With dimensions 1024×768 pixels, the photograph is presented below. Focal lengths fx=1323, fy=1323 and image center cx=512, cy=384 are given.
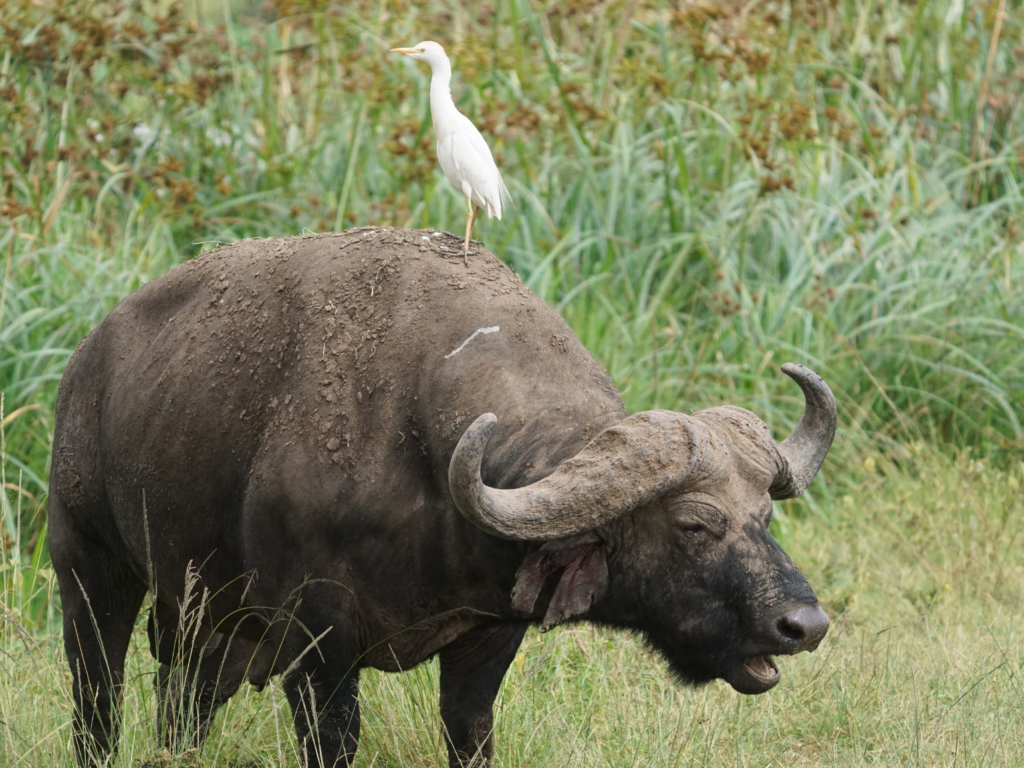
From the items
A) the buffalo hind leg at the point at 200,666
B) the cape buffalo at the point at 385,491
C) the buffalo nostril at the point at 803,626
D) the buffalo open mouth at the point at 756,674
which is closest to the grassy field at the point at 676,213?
the buffalo hind leg at the point at 200,666

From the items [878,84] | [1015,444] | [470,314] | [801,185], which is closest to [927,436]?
[1015,444]

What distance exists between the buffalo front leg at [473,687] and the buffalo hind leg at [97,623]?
117 cm

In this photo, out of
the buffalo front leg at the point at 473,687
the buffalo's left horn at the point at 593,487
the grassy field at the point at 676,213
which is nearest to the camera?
the buffalo's left horn at the point at 593,487

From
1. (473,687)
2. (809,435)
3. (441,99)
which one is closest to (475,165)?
(441,99)

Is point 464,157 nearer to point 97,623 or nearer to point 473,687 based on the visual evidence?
point 473,687

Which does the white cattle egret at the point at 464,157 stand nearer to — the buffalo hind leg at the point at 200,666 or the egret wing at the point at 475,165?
the egret wing at the point at 475,165

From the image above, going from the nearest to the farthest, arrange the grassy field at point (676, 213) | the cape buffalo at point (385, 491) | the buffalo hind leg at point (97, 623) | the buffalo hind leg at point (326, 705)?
the cape buffalo at point (385, 491) < the buffalo hind leg at point (326, 705) < the buffalo hind leg at point (97, 623) < the grassy field at point (676, 213)

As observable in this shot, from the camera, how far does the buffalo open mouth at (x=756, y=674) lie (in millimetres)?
3578

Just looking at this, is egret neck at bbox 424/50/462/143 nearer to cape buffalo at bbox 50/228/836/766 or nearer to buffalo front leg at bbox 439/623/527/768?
cape buffalo at bbox 50/228/836/766

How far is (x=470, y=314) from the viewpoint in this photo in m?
4.01

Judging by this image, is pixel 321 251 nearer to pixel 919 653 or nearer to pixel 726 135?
pixel 919 653

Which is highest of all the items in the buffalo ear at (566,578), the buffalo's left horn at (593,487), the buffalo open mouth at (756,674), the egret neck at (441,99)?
the egret neck at (441,99)

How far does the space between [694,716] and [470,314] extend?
1630 mm

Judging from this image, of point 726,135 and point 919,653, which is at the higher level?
point 726,135
